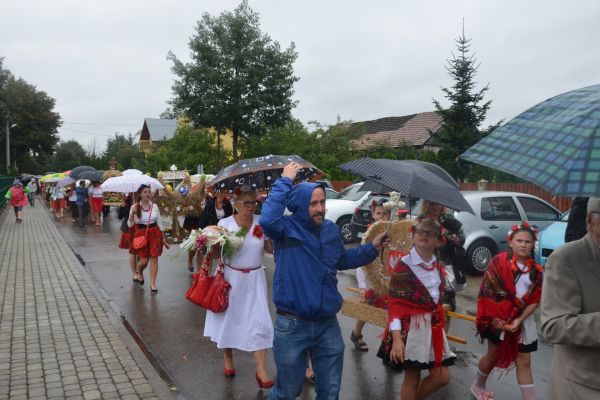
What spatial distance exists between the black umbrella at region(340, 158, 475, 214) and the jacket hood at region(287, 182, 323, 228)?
61cm

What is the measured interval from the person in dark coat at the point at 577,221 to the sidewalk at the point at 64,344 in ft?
12.2

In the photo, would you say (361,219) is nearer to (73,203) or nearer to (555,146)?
(555,146)

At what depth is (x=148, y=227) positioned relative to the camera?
355 inches

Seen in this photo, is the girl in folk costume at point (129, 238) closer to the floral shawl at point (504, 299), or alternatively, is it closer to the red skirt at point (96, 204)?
the floral shawl at point (504, 299)

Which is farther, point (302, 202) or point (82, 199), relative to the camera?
point (82, 199)

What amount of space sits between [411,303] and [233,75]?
983 inches

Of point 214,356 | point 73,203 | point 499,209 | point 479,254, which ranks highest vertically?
point 499,209

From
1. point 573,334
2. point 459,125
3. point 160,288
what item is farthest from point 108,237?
point 573,334

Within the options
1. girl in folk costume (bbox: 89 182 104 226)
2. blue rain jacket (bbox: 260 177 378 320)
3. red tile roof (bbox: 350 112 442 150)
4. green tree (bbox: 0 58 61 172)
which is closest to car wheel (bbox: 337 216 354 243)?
girl in folk costume (bbox: 89 182 104 226)

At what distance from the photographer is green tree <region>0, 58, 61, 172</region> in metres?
51.0

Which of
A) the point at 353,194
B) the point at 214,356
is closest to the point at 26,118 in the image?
the point at 353,194

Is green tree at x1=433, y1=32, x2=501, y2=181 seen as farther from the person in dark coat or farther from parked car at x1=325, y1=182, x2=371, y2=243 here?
the person in dark coat

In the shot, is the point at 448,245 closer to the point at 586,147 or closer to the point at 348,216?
the point at 586,147

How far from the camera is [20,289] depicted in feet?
30.4
